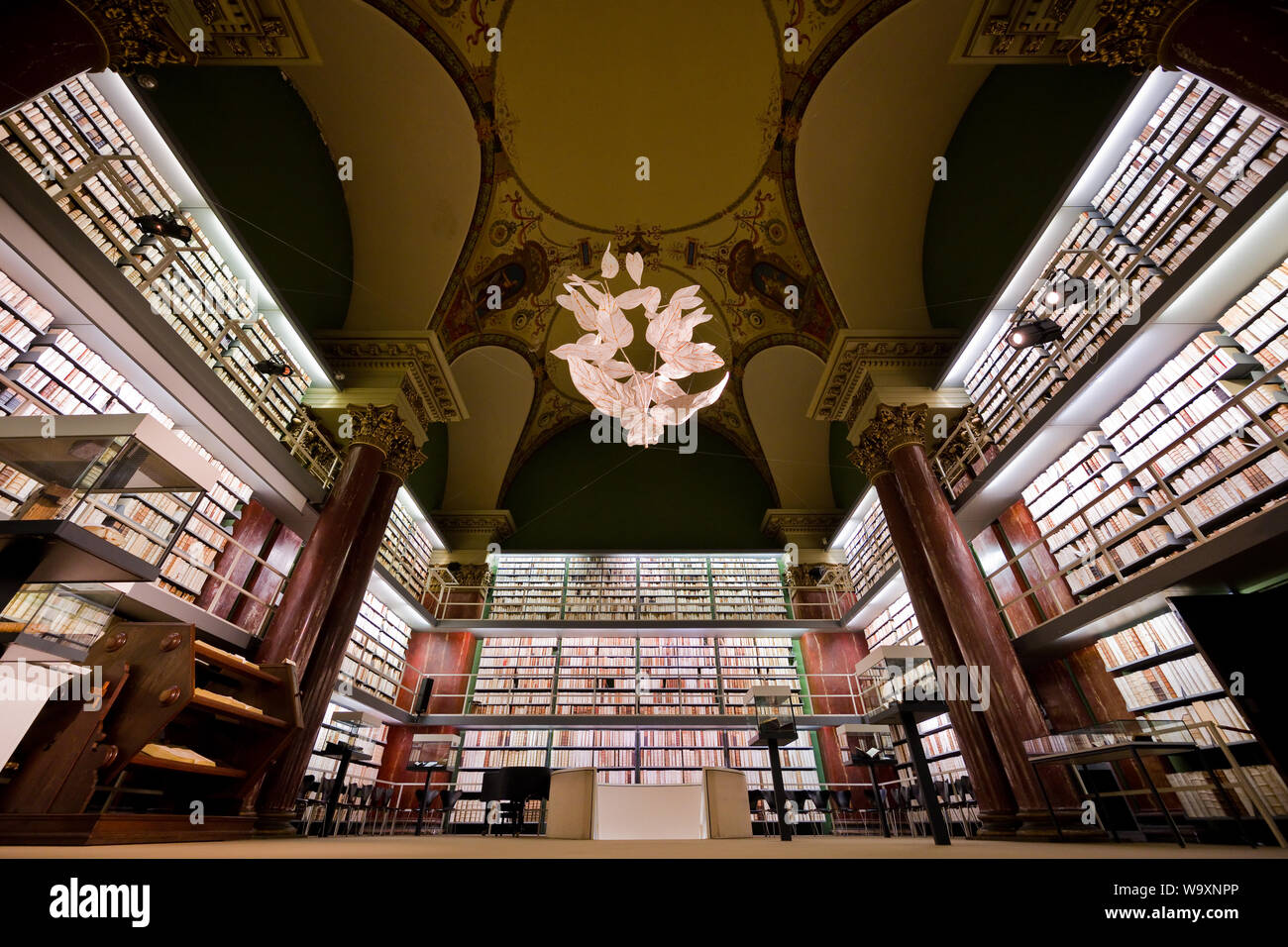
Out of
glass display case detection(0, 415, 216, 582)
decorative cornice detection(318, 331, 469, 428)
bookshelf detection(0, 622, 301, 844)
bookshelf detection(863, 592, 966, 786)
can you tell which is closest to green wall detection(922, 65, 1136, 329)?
bookshelf detection(863, 592, 966, 786)

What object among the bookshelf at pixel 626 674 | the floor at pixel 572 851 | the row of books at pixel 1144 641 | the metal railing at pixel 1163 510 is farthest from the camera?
the bookshelf at pixel 626 674

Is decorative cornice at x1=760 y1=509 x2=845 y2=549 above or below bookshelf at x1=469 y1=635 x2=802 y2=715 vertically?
above

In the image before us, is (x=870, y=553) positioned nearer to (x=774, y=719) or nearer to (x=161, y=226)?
(x=774, y=719)

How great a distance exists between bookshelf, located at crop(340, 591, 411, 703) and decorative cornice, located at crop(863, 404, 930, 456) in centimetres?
717

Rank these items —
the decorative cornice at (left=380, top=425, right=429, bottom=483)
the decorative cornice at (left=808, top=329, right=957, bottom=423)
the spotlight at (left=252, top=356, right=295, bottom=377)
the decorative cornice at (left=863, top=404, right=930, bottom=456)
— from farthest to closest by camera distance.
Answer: the decorative cornice at (left=808, top=329, right=957, bottom=423) < the decorative cornice at (left=380, top=425, right=429, bottom=483) < the decorative cornice at (left=863, top=404, right=930, bottom=456) < the spotlight at (left=252, top=356, right=295, bottom=377)

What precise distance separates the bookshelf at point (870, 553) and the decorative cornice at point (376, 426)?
278 inches

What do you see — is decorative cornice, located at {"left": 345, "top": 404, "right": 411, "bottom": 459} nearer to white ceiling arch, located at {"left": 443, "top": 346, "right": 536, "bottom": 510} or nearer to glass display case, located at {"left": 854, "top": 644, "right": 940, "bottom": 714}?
white ceiling arch, located at {"left": 443, "top": 346, "right": 536, "bottom": 510}

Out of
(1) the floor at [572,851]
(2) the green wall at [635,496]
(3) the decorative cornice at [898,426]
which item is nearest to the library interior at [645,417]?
(1) the floor at [572,851]

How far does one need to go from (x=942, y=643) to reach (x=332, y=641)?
21.1 feet

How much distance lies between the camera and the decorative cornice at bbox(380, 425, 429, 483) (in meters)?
7.27

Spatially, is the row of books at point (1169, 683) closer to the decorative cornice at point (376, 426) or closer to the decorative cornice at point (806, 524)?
the decorative cornice at point (806, 524)

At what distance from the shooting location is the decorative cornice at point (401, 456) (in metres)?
7.27

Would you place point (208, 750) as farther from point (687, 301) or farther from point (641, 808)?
point (687, 301)

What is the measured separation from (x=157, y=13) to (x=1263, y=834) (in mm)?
9404
